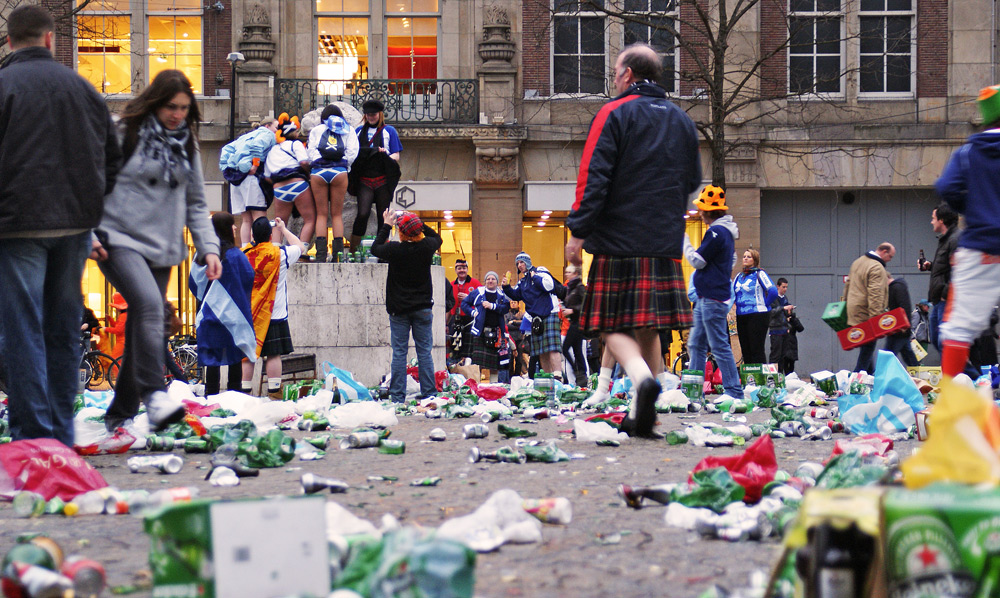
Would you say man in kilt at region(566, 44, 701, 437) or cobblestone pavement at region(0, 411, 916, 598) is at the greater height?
man in kilt at region(566, 44, 701, 437)

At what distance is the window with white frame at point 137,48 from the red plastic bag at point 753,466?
22162 millimetres

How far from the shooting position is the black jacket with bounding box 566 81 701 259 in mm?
6129

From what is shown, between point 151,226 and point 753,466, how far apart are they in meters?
3.21

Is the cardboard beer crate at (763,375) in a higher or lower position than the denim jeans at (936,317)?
lower

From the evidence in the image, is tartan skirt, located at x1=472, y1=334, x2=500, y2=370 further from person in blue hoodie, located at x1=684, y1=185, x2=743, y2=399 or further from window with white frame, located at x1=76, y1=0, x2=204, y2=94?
window with white frame, located at x1=76, y1=0, x2=204, y2=94

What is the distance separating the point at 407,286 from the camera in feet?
32.5

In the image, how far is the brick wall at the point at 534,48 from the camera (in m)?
23.6

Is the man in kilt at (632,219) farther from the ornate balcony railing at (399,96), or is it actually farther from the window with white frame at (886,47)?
the window with white frame at (886,47)

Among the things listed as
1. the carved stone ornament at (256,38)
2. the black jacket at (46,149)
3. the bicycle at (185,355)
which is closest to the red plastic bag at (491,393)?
the black jacket at (46,149)

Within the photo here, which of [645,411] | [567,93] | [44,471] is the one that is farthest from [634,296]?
[567,93]

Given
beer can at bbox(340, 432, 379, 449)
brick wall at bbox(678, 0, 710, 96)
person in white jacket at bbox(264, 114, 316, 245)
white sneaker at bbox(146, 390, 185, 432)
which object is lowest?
beer can at bbox(340, 432, 379, 449)

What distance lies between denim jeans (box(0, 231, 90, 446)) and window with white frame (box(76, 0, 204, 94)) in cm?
2024

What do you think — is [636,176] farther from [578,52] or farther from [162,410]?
[578,52]

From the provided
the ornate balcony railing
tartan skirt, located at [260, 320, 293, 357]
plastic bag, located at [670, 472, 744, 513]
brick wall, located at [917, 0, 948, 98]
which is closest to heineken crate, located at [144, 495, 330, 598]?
plastic bag, located at [670, 472, 744, 513]
